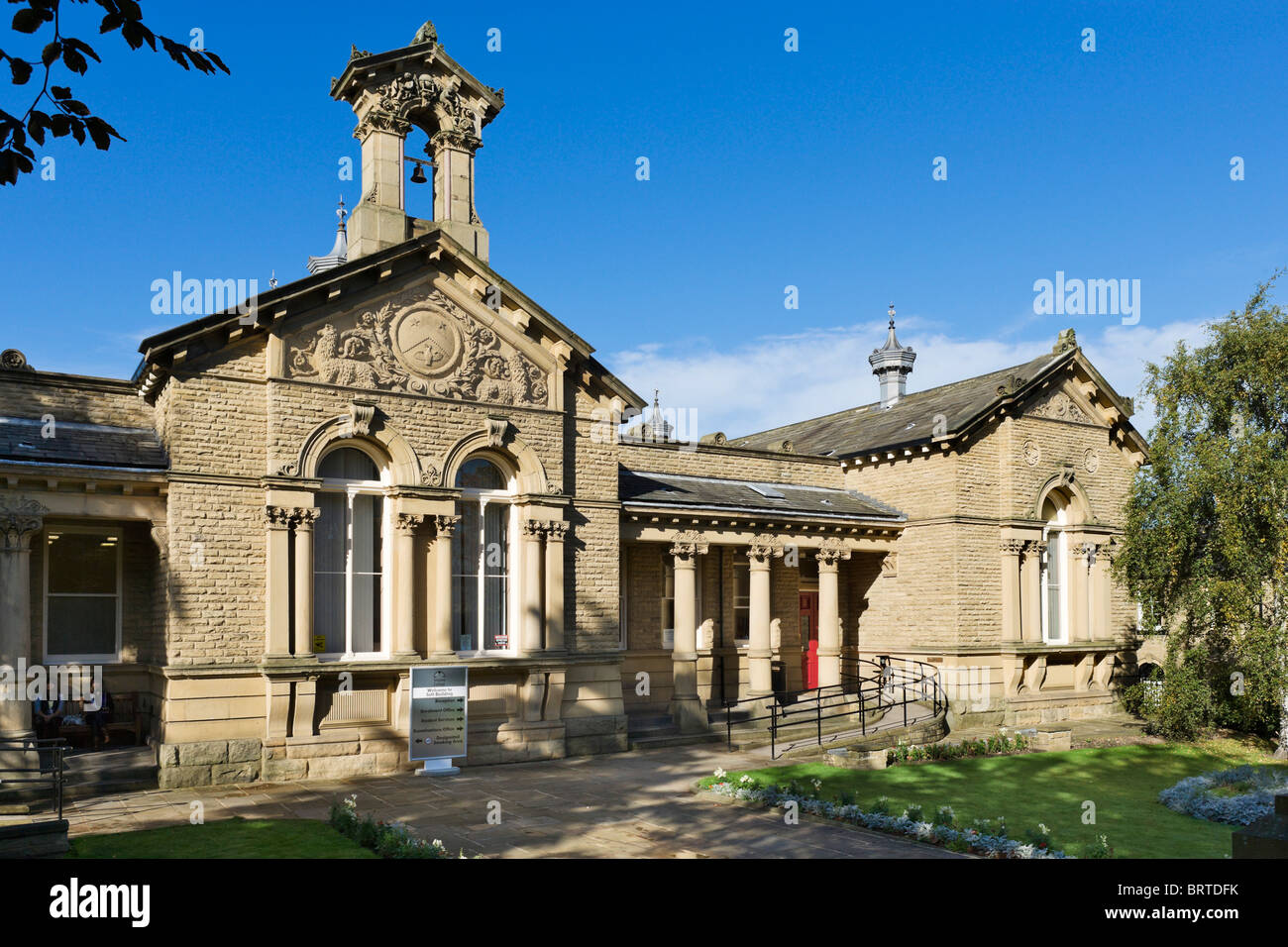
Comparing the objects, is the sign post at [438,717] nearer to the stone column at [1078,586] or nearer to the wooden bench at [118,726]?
the wooden bench at [118,726]

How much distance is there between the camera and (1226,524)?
20.1 meters

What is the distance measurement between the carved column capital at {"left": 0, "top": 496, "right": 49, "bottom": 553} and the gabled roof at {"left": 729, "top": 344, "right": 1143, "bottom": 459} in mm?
16461

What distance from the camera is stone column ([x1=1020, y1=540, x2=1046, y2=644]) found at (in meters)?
22.5

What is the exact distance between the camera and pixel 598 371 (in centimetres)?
1866

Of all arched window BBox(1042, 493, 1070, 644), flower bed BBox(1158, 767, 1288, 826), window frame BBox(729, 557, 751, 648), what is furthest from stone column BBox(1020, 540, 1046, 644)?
window frame BBox(729, 557, 751, 648)

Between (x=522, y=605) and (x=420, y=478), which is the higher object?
(x=420, y=478)

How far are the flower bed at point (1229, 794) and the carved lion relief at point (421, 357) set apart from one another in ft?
39.6

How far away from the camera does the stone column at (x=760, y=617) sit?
2039 centimetres

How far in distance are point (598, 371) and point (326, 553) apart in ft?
19.5

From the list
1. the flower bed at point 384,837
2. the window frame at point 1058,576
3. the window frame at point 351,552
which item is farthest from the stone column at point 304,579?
the window frame at point 1058,576

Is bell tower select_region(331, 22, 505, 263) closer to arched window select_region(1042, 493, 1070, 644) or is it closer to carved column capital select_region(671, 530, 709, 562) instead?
carved column capital select_region(671, 530, 709, 562)

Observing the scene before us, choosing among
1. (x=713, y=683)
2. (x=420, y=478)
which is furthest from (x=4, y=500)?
(x=713, y=683)
